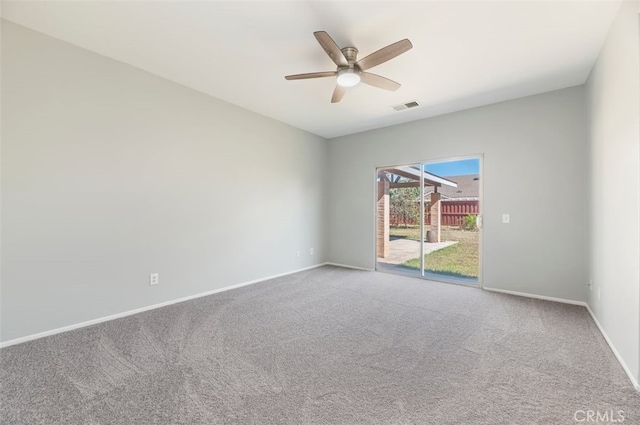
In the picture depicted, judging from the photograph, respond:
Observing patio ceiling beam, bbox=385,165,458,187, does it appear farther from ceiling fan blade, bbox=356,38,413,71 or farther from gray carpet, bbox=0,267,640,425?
ceiling fan blade, bbox=356,38,413,71

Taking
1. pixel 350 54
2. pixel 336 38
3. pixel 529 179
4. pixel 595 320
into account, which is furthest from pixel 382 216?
pixel 336 38

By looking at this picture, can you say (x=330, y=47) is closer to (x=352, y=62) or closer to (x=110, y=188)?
(x=352, y=62)

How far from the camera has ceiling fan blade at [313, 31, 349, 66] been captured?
77.2 inches

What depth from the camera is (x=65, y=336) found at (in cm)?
234

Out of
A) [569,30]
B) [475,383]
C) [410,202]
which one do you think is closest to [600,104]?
[569,30]

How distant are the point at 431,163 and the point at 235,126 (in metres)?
3.28

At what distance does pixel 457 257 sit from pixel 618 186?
2518 mm

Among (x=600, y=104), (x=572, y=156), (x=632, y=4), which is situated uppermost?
(x=632, y=4)

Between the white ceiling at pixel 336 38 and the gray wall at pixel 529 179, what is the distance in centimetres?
38

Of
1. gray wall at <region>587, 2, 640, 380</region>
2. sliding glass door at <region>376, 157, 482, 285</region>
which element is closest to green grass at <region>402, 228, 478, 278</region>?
sliding glass door at <region>376, 157, 482, 285</region>

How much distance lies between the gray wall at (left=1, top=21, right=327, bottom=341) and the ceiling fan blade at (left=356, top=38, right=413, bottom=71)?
7.48 ft

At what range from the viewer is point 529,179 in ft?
11.5

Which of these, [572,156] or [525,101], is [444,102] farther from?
[572,156]

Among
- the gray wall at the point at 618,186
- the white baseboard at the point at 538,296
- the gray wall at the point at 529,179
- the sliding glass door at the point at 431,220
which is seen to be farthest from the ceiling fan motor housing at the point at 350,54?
the white baseboard at the point at 538,296
